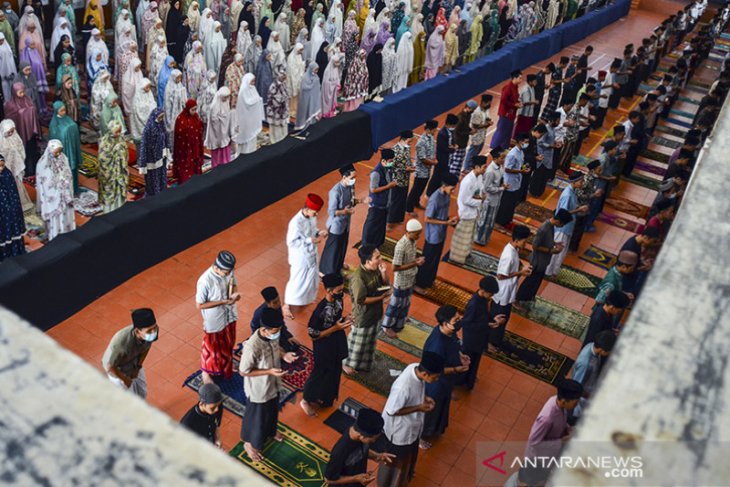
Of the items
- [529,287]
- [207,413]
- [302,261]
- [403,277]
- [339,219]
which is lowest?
[529,287]

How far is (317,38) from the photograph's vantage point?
45.3 feet

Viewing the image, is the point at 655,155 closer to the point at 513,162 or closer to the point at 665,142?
the point at 665,142

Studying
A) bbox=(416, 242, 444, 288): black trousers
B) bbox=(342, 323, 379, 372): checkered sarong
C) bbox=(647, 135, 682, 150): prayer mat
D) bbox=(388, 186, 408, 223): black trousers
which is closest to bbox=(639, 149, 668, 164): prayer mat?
bbox=(647, 135, 682, 150): prayer mat

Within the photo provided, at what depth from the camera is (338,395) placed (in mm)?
6777

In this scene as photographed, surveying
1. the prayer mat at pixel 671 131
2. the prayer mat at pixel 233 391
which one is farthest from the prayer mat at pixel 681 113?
the prayer mat at pixel 233 391

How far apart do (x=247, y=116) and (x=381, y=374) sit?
483 centimetres

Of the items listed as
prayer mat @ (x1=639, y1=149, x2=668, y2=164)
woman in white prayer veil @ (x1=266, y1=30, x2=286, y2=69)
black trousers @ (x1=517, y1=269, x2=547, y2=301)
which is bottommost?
prayer mat @ (x1=639, y1=149, x2=668, y2=164)

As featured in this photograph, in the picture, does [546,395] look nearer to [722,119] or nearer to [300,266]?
[300,266]

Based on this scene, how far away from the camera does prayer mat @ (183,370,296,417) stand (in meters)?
6.54

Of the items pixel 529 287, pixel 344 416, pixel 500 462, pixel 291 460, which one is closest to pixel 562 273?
pixel 529 287

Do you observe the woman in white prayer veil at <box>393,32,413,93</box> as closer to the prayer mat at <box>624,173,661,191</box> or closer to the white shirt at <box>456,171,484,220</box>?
the prayer mat at <box>624,173,661,191</box>

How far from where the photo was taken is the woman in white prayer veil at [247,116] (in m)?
10.3

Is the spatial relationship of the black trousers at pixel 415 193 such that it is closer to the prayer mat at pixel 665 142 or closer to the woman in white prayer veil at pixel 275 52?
the woman in white prayer veil at pixel 275 52

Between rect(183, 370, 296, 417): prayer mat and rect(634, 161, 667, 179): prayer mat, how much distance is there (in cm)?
925
